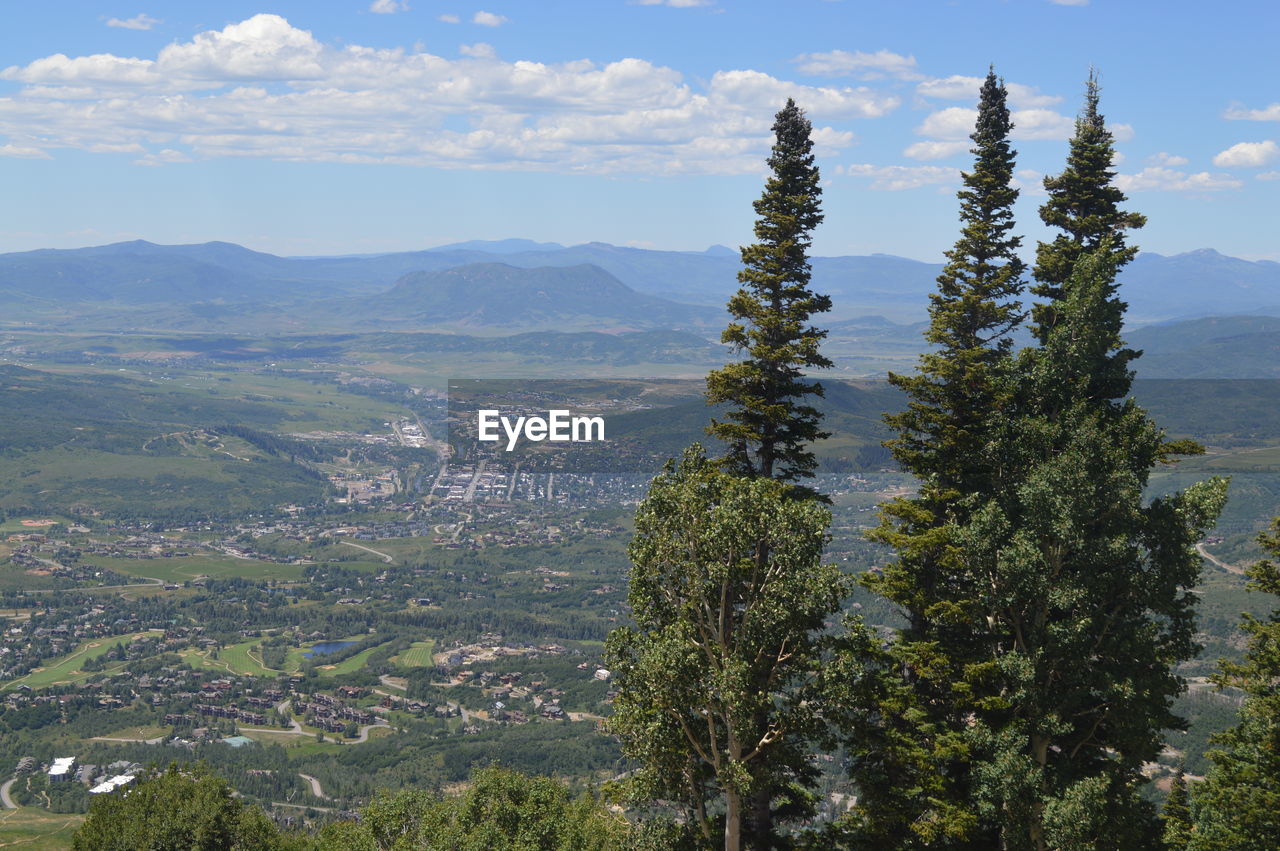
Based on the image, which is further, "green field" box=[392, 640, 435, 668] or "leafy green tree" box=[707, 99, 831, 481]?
"green field" box=[392, 640, 435, 668]

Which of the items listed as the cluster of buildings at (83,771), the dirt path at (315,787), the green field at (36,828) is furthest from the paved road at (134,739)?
the dirt path at (315,787)

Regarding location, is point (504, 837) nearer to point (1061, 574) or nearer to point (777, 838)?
point (777, 838)

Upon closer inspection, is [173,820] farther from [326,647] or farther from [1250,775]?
[326,647]

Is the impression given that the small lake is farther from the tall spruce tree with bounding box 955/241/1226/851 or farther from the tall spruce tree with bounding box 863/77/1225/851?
the tall spruce tree with bounding box 955/241/1226/851

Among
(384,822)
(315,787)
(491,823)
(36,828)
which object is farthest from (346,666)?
(491,823)

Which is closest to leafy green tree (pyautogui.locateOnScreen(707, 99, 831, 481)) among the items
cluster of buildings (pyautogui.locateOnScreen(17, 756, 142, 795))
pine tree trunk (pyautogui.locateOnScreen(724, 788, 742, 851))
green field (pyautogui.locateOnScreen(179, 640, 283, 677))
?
pine tree trunk (pyautogui.locateOnScreen(724, 788, 742, 851))

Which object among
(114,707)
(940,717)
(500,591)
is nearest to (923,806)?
(940,717)
